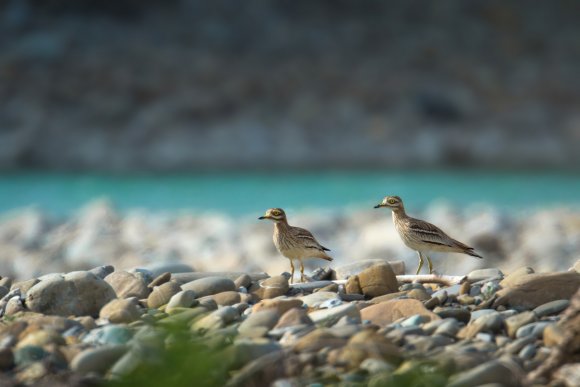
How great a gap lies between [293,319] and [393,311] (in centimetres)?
46

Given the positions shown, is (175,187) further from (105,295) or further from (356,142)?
(105,295)

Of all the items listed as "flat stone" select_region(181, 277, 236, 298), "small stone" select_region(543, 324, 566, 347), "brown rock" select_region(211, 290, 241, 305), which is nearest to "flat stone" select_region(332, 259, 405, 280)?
"flat stone" select_region(181, 277, 236, 298)

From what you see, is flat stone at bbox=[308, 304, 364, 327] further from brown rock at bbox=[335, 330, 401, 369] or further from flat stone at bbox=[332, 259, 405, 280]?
flat stone at bbox=[332, 259, 405, 280]

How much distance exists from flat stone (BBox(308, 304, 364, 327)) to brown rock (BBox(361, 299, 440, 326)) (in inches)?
3.0

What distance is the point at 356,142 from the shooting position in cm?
3400

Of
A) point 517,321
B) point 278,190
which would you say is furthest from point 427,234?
point 278,190

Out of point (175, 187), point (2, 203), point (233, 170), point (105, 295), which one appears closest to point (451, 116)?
point (233, 170)

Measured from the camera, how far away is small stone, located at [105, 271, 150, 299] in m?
4.96

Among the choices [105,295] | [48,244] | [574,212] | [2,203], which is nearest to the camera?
[105,295]

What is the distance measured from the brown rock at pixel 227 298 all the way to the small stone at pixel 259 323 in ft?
1.44

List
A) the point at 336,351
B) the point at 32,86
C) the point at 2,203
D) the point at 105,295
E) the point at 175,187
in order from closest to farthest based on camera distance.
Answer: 1. the point at 336,351
2. the point at 105,295
3. the point at 2,203
4. the point at 175,187
5. the point at 32,86

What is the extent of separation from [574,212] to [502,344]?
45.1 ft

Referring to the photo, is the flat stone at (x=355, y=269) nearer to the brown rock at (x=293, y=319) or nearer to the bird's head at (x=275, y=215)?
the bird's head at (x=275, y=215)

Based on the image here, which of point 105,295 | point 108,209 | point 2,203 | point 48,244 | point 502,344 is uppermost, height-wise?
point 2,203
